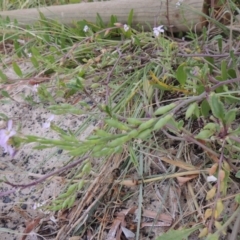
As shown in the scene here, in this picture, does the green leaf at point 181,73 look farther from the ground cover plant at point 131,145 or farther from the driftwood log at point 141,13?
the driftwood log at point 141,13

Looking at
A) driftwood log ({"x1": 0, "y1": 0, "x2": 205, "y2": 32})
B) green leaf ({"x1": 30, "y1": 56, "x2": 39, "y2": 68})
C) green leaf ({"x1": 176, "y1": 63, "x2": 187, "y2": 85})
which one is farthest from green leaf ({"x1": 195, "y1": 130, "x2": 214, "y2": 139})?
green leaf ({"x1": 30, "y1": 56, "x2": 39, "y2": 68})

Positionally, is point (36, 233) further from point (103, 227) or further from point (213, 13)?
point (213, 13)

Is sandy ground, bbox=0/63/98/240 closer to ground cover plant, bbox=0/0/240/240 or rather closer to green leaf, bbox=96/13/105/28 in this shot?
ground cover plant, bbox=0/0/240/240

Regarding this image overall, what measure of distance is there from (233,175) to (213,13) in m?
0.66

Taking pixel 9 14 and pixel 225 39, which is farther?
pixel 9 14

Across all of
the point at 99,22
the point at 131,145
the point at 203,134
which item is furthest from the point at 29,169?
the point at 99,22

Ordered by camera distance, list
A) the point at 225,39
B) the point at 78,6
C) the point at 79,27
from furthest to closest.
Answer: the point at 78,6
the point at 79,27
the point at 225,39

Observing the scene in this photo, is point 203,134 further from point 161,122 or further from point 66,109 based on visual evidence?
point 66,109

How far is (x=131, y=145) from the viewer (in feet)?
3.59

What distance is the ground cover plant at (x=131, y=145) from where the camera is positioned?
84cm

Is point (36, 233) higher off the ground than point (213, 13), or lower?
lower

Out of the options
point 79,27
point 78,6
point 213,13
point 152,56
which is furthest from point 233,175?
point 78,6

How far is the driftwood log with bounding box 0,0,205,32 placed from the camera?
58.9 inches

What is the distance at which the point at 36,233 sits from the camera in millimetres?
1062
